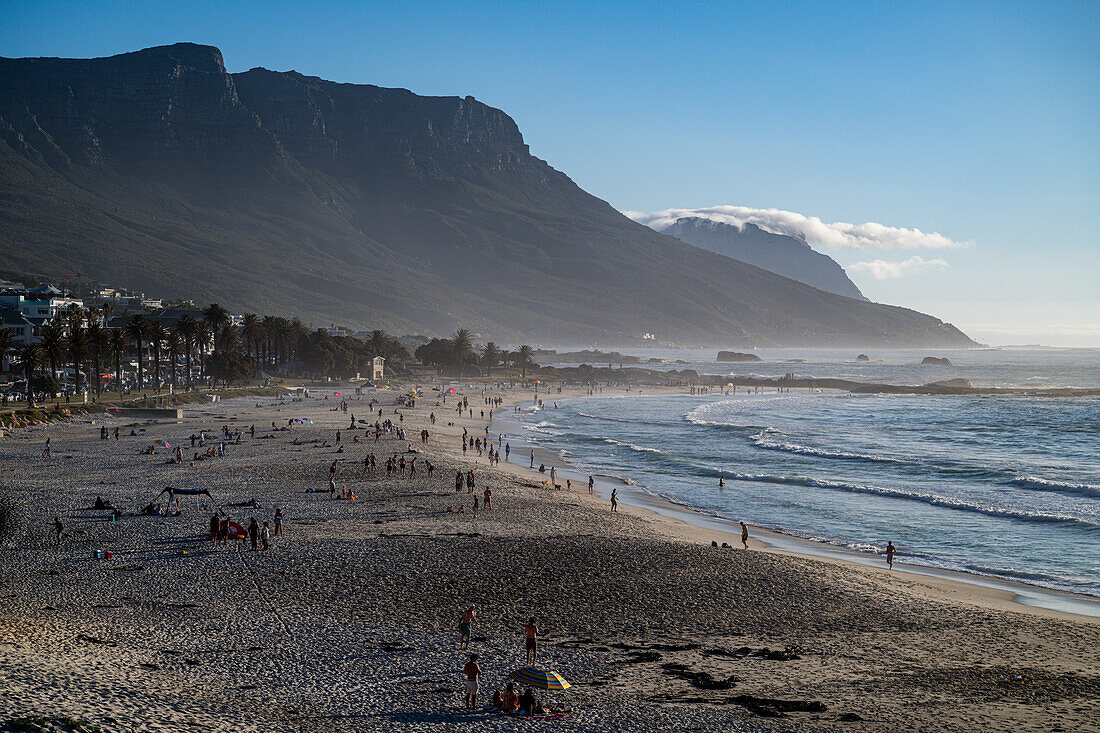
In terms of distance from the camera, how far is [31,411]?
56.7 metres

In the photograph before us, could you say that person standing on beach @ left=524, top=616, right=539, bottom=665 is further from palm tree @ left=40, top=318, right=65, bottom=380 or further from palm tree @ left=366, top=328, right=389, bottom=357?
palm tree @ left=366, top=328, right=389, bottom=357

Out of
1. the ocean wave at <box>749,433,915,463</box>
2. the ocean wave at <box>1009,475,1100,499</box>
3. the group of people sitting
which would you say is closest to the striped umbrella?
the group of people sitting

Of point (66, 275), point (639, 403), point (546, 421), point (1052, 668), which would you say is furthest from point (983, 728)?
point (66, 275)

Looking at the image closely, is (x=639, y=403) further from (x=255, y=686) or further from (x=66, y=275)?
(x=66, y=275)

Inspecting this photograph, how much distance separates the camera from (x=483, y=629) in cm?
1942

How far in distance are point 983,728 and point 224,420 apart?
202ft

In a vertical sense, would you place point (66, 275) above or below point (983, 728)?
above

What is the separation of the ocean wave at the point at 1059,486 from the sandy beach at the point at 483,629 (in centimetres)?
2195

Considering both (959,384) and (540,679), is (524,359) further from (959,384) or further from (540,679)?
(540,679)

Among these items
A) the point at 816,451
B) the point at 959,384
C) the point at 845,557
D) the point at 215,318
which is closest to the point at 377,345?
the point at 215,318

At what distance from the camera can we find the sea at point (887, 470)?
31.6 m

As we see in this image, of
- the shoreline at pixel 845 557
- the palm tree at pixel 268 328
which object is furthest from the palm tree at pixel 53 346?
the shoreline at pixel 845 557

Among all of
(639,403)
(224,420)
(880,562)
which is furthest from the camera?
(639,403)

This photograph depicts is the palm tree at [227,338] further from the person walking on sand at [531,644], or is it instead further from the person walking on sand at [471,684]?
the person walking on sand at [471,684]
